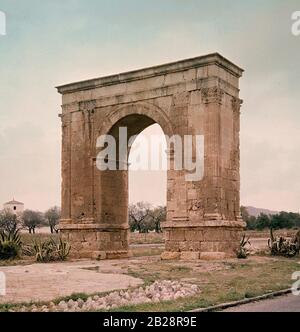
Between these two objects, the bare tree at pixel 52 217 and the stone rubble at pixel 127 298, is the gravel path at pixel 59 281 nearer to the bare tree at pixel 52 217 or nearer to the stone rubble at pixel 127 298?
the stone rubble at pixel 127 298

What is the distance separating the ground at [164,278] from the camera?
898 cm

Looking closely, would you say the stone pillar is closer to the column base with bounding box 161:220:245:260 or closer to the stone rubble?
the column base with bounding box 161:220:245:260

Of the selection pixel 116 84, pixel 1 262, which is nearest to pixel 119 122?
pixel 116 84

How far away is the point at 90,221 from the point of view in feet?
64.5

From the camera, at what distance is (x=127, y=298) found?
8.90 meters

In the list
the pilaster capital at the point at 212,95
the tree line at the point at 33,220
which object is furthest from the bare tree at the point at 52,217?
the pilaster capital at the point at 212,95

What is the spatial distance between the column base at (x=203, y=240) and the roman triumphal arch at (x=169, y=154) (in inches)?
1.2

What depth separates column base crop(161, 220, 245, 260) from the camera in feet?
54.6

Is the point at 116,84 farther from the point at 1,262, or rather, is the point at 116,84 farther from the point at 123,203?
the point at 1,262

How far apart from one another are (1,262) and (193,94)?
786cm

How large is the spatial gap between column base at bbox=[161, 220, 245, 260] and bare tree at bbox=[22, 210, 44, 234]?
62.9 m

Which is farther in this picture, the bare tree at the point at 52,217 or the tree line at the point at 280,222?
the bare tree at the point at 52,217

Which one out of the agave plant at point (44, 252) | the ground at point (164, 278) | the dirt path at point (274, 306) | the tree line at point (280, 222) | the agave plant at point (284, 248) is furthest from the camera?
the tree line at point (280, 222)

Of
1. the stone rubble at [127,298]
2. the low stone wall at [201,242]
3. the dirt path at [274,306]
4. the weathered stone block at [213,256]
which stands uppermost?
the low stone wall at [201,242]
